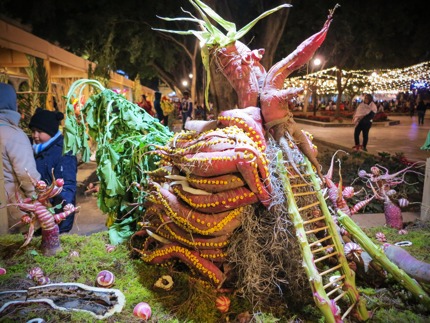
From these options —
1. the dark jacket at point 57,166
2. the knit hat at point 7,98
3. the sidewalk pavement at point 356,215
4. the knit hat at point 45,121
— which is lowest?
the sidewalk pavement at point 356,215

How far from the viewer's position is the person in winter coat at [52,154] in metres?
4.18

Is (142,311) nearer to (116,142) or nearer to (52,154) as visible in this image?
(116,142)

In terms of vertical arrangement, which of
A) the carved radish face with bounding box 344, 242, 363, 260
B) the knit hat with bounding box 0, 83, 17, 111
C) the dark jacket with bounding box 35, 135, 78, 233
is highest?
the knit hat with bounding box 0, 83, 17, 111

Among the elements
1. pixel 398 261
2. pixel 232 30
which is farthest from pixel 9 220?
pixel 398 261

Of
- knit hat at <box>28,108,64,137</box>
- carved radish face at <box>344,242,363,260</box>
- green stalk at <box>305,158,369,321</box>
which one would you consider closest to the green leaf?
green stalk at <box>305,158,369,321</box>

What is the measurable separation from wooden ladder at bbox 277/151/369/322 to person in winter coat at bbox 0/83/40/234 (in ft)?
9.07

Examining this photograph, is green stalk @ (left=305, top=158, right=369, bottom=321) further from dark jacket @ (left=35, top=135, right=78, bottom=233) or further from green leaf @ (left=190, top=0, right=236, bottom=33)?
dark jacket @ (left=35, top=135, right=78, bottom=233)

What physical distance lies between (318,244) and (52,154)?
3267 millimetres

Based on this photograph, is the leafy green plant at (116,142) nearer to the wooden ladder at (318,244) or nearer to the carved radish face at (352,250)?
the wooden ladder at (318,244)

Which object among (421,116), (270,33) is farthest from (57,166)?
(421,116)

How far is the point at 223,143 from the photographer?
2666mm

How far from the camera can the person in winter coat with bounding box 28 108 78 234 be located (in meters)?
4.18

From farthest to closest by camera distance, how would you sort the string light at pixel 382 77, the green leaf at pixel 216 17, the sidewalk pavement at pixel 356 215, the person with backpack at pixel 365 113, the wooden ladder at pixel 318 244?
1. the string light at pixel 382 77
2. the person with backpack at pixel 365 113
3. the sidewalk pavement at pixel 356 215
4. the green leaf at pixel 216 17
5. the wooden ladder at pixel 318 244

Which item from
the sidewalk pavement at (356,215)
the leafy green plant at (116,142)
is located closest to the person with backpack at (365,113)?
the sidewalk pavement at (356,215)
